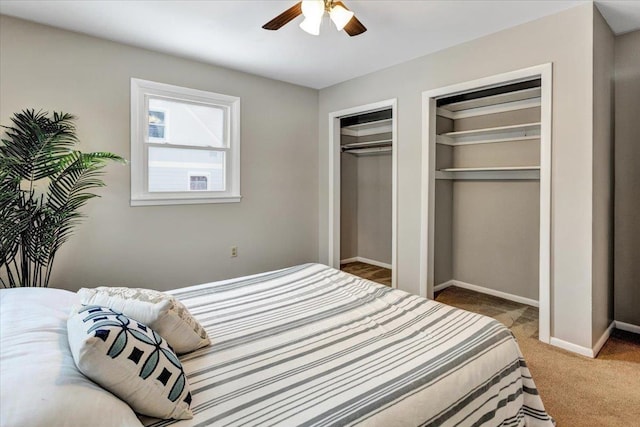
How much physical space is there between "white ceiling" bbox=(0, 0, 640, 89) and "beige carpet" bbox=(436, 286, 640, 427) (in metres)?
2.54

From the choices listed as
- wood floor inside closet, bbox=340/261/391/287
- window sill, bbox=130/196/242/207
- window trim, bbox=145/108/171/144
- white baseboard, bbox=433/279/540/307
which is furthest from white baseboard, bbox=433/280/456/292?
window trim, bbox=145/108/171/144

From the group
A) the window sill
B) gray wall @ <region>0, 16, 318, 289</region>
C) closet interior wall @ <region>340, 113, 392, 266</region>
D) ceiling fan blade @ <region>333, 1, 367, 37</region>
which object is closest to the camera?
ceiling fan blade @ <region>333, 1, 367, 37</region>

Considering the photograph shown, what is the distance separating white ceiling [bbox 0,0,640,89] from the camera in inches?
98.9

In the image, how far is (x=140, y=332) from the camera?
3.81 ft

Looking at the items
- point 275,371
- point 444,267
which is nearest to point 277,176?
point 444,267

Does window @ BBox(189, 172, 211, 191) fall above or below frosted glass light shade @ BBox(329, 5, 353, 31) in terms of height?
below

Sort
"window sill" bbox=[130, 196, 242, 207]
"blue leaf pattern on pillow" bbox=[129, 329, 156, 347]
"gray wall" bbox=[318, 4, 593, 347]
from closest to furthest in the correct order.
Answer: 1. "blue leaf pattern on pillow" bbox=[129, 329, 156, 347]
2. "gray wall" bbox=[318, 4, 593, 347]
3. "window sill" bbox=[130, 196, 242, 207]

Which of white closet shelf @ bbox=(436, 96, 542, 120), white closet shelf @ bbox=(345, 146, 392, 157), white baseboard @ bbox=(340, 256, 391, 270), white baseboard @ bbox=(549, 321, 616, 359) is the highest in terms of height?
white closet shelf @ bbox=(436, 96, 542, 120)

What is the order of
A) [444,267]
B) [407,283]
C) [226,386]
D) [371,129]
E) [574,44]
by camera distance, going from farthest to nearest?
[371,129] < [444,267] < [407,283] < [574,44] < [226,386]

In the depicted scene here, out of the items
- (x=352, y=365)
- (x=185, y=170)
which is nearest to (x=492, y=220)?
(x=352, y=365)

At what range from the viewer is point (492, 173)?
3.86 m

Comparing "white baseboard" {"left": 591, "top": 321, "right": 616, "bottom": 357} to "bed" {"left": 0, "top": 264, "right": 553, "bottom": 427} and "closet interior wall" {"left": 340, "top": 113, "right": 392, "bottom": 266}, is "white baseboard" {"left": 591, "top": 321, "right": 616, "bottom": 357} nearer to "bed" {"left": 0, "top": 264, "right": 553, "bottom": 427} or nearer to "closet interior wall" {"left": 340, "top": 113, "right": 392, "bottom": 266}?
"bed" {"left": 0, "top": 264, "right": 553, "bottom": 427}

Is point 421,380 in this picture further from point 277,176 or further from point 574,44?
point 277,176

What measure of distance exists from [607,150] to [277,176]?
3217 mm
